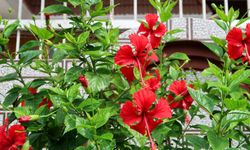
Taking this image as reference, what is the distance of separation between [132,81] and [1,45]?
40cm

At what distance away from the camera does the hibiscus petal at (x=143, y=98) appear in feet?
3.29

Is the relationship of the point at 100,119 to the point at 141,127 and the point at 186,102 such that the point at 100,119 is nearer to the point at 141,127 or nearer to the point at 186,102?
the point at 141,127

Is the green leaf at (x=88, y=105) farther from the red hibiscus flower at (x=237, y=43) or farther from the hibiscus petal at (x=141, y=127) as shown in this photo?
the red hibiscus flower at (x=237, y=43)

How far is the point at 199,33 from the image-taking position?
8.86 feet

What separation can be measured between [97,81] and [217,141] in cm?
33

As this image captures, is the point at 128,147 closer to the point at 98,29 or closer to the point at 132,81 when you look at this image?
the point at 132,81

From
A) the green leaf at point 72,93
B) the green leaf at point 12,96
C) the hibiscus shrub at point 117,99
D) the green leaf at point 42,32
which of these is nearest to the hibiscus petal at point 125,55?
the hibiscus shrub at point 117,99

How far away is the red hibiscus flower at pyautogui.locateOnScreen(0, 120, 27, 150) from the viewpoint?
1.14m

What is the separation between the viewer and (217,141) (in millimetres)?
1019

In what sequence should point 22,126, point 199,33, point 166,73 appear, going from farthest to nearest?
point 199,33 → point 166,73 → point 22,126

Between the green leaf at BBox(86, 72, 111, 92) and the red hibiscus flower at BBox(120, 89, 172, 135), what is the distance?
0.46 feet

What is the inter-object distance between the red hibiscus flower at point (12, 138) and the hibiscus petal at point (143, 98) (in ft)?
1.01

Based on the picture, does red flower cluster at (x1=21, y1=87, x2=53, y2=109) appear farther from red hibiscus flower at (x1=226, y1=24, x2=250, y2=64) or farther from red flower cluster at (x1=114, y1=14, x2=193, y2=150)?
red hibiscus flower at (x1=226, y1=24, x2=250, y2=64)

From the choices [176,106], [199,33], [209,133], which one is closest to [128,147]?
[176,106]
